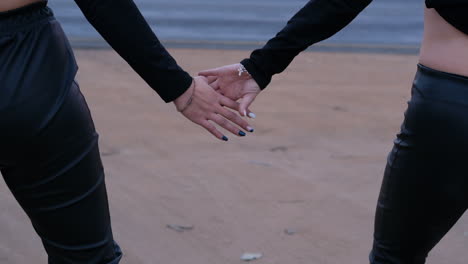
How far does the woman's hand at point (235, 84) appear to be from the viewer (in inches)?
108

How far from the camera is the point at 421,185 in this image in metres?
2.02

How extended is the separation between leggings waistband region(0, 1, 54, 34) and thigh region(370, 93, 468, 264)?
0.96 meters

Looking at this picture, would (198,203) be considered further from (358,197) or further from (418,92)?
(418,92)

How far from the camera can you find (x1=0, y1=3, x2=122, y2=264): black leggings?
1812mm

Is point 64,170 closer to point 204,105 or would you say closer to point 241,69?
point 204,105

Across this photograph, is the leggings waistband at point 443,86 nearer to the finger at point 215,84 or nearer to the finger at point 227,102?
the finger at point 227,102

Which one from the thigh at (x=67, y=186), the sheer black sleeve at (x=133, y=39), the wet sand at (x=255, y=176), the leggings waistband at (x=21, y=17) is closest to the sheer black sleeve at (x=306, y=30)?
the sheer black sleeve at (x=133, y=39)

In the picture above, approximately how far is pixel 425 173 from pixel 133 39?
2.75 ft

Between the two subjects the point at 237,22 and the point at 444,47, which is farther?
the point at 237,22

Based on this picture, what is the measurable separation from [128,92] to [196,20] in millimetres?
4115

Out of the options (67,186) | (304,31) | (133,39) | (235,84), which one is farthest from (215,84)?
(67,186)

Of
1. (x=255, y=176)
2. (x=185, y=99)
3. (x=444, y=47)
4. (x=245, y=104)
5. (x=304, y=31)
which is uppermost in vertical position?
(x=444, y=47)

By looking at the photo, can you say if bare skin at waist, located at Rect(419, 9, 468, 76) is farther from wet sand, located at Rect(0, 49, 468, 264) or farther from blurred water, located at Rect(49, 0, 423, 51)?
blurred water, located at Rect(49, 0, 423, 51)

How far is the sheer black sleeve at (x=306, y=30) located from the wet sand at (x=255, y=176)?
46.3 inches
